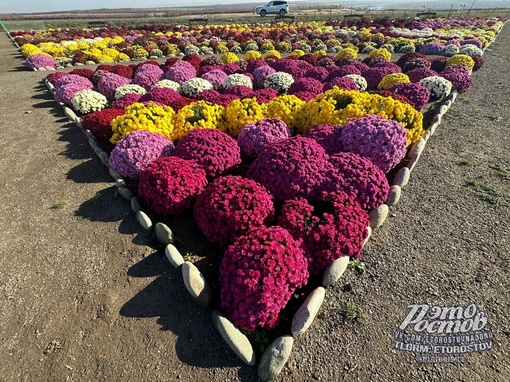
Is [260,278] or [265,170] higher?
[265,170]

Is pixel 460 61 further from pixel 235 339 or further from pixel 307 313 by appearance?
pixel 235 339

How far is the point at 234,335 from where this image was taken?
4.42 meters

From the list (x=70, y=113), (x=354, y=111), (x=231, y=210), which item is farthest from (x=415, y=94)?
(x=70, y=113)

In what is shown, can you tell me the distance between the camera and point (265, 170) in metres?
6.71

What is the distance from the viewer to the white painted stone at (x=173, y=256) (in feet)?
18.2

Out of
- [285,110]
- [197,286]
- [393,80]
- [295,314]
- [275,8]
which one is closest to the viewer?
[295,314]

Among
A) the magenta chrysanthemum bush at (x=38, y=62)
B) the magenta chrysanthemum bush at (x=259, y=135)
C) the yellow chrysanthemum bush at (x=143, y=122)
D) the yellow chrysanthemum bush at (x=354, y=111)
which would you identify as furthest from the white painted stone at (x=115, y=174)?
the magenta chrysanthemum bush at (x=38, y=62)

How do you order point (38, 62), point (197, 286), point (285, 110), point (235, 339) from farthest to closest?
1. point (38, 62)
2. point (285, 110)
3. point (197, 286)
4. point (235, 339)

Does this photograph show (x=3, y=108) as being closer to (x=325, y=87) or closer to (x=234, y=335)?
(x=325, y=87)

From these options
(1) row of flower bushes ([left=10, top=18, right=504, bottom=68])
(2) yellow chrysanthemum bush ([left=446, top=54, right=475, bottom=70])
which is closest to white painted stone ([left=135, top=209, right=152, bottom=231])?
(2) yellow chrysanthemum bush ([left=446, top=54, right=475, bottom=70])

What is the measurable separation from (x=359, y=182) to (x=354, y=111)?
3.28 meters

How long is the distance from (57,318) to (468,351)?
6358 mm

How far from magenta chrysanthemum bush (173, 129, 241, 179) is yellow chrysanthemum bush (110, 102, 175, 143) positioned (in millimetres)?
1683

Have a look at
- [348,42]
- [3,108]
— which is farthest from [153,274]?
[348,42]
